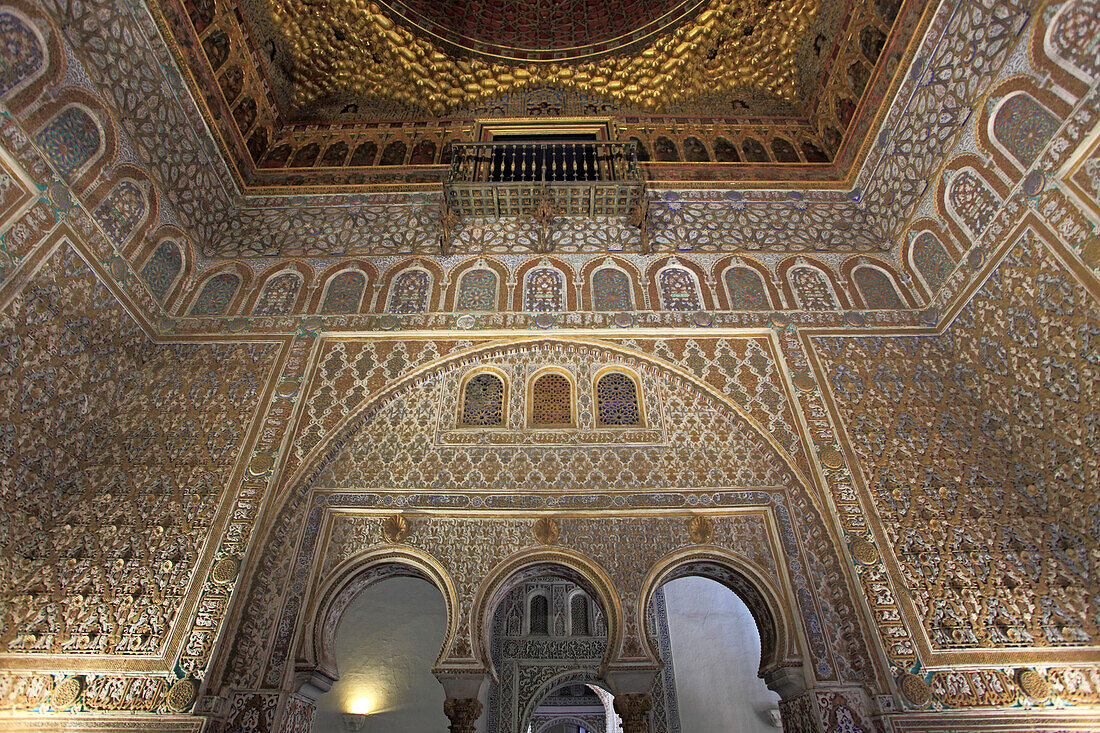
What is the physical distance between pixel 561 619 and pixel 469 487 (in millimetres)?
4750

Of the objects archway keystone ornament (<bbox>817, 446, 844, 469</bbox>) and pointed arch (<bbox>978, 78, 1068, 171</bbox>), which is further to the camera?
archway keystone ornament (<bbox>817, 446, 844, 469</bbox>)

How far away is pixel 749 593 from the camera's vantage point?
190 inches

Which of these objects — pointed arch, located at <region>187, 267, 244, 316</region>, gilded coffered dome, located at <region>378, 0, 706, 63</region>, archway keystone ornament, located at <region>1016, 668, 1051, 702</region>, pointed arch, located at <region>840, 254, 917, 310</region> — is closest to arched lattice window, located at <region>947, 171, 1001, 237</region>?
pointed arch, located at <region>840, 254, 917, 310</region>

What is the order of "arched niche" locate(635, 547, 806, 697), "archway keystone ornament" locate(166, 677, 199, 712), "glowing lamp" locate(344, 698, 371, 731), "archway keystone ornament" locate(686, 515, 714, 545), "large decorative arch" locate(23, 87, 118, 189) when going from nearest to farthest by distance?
"archway keystone ornament" locate(166, 677, 199, 712)
"arched niche" locate(635, 547, 806, 697)
"large decorative arch" locate(23, 87, 118, 189)
"archway keystone ornament" locate(686, 515, 714, 545)
"glowing lamp" locate(344, 698, 371, 731)

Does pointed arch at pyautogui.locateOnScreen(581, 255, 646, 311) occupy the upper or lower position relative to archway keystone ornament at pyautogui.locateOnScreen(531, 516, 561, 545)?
upper

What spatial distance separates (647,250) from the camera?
685 centimetres

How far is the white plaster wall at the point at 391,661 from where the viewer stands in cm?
771

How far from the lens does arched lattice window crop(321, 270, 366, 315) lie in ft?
20.9

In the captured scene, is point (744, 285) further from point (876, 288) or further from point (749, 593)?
point (749, 593)

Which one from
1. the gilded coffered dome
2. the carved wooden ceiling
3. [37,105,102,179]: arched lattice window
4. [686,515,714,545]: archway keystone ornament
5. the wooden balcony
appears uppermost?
the gilded coffered dome

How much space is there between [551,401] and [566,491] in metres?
1.00

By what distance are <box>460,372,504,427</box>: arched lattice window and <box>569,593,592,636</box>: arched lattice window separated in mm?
4687

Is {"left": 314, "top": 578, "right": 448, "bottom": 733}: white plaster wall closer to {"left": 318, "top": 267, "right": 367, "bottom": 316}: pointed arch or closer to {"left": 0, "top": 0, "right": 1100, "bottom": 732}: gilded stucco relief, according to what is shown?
{"left": 0, "top": 0, "right": 1100, "bottom": 732}: gilded stucco relief

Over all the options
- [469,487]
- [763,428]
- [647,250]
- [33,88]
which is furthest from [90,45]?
[763,428]
